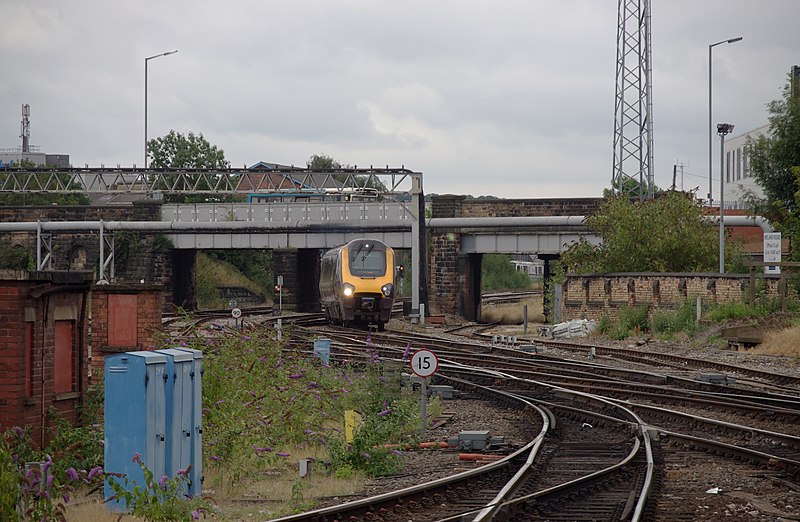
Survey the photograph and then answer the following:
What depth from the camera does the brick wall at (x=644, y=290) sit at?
3238cm

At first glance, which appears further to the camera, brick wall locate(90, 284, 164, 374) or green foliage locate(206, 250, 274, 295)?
green foliage locate(206, 250, 274, 295)

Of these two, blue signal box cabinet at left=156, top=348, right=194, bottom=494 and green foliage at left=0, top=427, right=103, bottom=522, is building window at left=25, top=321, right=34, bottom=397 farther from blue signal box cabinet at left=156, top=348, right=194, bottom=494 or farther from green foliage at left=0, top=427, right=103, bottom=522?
blue signal box cabinet at left=156, top=348, right=194, bottom=494

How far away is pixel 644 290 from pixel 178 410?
27.2 meters

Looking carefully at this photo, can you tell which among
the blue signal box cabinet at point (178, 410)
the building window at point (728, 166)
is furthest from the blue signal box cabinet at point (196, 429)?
the building window at point (728, 166)

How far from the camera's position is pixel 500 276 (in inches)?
3607

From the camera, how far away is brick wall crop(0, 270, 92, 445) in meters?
10.3

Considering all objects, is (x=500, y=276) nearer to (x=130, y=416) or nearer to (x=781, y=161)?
(x=781, y=161)

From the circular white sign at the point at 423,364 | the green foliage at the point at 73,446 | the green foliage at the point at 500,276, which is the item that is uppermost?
the green foliage at the point at 500,276

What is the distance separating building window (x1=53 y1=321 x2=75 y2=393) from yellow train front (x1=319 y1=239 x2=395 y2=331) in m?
25.0

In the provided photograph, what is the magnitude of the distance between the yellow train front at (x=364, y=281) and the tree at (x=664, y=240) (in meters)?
8.13

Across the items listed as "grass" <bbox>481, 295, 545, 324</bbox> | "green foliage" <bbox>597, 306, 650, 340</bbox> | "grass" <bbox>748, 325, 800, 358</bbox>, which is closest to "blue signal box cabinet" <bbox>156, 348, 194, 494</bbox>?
"grass" <bbox>748, 325, 800, 358</bbox>

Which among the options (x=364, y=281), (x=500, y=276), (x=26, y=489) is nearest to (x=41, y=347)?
(x=26, y=489)

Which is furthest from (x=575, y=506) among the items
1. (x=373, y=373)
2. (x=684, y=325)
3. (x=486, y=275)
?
(x=486, y=275)

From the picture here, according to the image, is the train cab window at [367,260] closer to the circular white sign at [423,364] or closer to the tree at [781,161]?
the tree at [781,161]
